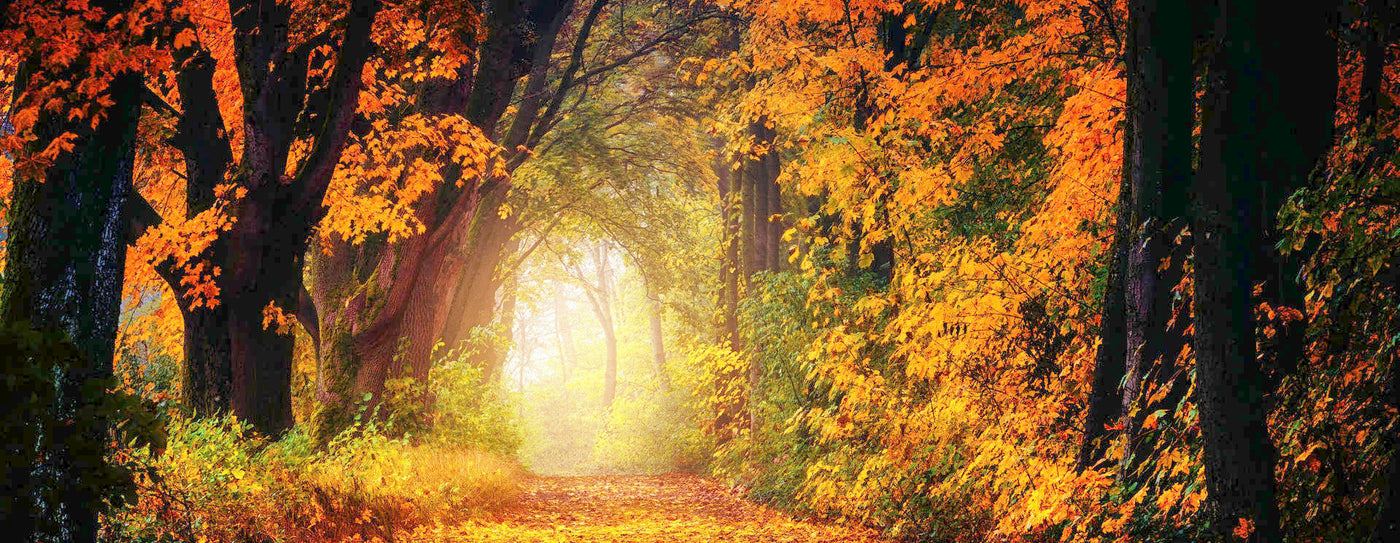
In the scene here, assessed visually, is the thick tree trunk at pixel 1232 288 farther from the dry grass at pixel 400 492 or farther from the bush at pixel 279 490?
the dry grass at pixel 400 492

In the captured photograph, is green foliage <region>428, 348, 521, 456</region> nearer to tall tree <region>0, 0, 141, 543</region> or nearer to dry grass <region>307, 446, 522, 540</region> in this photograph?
dry grass <region>307, 446, 522, 540</region>

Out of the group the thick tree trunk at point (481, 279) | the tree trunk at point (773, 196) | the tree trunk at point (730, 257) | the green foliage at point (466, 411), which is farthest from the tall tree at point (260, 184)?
the tree trunk at point (730, 257)

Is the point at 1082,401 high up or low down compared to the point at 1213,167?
down

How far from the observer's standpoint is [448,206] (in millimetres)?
12180

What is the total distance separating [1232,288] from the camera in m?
4.47

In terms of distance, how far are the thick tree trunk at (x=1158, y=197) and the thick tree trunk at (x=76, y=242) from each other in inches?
252

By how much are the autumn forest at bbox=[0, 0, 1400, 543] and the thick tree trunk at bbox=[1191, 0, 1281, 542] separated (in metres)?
0.02

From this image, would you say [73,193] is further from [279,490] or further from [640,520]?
[640,520]

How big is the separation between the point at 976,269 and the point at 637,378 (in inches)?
1016

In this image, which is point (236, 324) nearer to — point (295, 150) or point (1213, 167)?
point (295, 150)

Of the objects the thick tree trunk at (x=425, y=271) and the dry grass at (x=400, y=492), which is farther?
the thick tree trunk at (x=425, y=271)

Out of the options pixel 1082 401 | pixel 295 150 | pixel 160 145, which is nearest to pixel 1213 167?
pixel 1082 401

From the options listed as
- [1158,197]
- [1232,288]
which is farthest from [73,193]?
[1158,197]

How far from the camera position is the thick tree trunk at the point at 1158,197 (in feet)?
19.1
